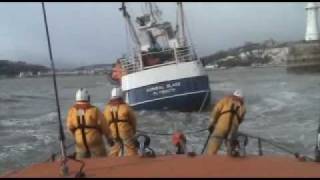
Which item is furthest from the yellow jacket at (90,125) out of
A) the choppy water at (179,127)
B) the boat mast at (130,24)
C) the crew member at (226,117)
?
the boat mast at (130,24)

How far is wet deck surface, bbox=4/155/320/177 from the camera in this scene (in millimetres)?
4527

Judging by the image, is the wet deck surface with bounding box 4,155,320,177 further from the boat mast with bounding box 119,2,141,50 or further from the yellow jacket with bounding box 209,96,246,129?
the boat mast with bounding box 119,2,141,50

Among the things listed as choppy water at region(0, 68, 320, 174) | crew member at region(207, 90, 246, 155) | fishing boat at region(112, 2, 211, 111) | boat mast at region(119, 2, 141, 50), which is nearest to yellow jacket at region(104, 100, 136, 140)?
crew member at region(207, 90, 246, 155)

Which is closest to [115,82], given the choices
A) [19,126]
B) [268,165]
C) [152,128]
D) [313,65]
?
[19,126]

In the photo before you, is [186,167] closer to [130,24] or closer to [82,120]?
[82,120]

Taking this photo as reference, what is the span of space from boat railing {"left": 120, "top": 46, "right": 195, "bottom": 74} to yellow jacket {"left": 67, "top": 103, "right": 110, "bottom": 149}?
63.4 ft

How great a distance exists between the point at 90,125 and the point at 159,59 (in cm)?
2141

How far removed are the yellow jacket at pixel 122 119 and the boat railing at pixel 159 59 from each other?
18480mm

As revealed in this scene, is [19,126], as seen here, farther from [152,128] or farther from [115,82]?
[115,82]

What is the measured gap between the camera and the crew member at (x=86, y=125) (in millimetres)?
7203

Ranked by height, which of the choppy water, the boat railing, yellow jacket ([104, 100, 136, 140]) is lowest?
the choppy water

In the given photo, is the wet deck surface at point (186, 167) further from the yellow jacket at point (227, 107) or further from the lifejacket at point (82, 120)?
the yellow jacket at point (227, 107)

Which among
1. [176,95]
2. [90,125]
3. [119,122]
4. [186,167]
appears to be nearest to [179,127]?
[176,95]

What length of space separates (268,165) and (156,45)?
26.1 metres
